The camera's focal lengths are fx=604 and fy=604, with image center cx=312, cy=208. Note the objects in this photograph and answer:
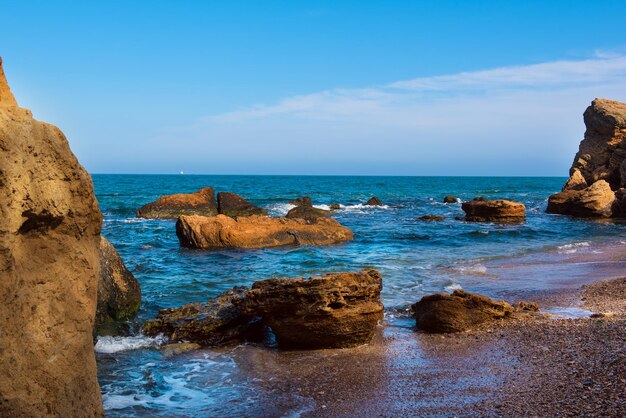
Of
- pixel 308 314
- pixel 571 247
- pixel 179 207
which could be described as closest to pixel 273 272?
pixel 308 314

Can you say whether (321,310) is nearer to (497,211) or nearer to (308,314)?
(308,314)

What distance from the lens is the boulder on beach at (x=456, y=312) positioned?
9102 mm

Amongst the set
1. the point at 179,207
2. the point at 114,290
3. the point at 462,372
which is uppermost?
the point at 179,207

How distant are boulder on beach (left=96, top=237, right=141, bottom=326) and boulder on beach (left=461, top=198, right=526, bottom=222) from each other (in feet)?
76.5

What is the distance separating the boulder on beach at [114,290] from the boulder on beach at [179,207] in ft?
67.9

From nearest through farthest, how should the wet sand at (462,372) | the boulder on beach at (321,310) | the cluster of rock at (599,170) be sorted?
the wet sand at (462,372), the boulder on beach at (321,310), the cluster of rock at (599,170)

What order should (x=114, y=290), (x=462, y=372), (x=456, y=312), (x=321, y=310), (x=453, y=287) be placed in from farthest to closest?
(x=453, y=287)
(x=114, y=290)
(x=456, y=312)
(x=321, y=310)
(x=462, y=372)

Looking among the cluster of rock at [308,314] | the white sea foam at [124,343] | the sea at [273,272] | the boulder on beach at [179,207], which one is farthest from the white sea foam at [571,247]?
the boulder on beach at [179,207]

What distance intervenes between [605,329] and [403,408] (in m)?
3.81

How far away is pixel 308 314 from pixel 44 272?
459 centimetres

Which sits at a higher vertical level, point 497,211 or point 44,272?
point 44,272

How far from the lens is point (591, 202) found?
105 ft

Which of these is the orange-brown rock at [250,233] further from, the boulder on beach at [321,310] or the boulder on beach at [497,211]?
the boulder on beach at [497,211]

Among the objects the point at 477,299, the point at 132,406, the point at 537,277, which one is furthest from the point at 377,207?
the point at 132,406
